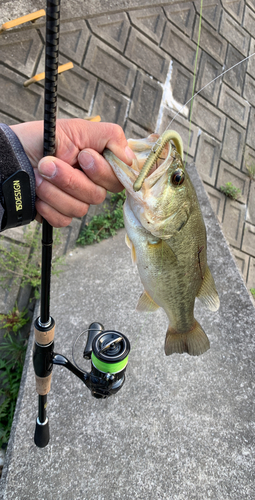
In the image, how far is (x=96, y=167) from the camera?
1331 mm

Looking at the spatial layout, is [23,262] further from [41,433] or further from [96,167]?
[96,167]

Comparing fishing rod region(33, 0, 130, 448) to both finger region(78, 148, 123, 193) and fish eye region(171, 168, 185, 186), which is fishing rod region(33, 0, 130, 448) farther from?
fish eye region(171, 168, 185, 186)

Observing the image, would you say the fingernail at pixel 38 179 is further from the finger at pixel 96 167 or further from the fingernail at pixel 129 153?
the fingernail at pixel 129 153

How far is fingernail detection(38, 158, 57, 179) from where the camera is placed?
1.25 meters

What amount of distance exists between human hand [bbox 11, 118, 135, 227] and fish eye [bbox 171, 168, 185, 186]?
0.62 ft

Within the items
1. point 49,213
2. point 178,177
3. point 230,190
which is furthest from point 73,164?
point 230,190

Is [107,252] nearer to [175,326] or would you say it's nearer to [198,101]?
[175,326]

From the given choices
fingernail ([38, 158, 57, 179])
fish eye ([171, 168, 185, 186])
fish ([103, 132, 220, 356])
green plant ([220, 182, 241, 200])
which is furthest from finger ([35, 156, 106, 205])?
green plant ([220, 182, 241, 200])

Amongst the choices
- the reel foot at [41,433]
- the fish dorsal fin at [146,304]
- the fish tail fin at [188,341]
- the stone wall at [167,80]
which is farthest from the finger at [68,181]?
the stone wall at [167,80]

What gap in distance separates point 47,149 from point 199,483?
2.09 metres

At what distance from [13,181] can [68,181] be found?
0.21 meters

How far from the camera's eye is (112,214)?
12.1ft

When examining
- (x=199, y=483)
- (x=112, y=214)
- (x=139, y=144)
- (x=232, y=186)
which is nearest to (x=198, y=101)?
(x=232, y=186)

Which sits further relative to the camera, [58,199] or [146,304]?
[146,304]
